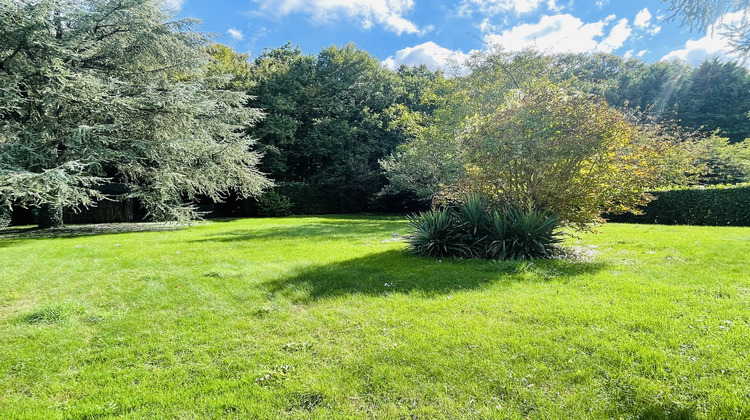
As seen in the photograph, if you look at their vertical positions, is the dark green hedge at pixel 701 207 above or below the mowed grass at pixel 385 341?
A: above

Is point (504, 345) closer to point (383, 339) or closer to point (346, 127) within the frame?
point (383, 339)

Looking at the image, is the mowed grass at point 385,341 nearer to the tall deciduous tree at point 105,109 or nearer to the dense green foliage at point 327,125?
the tall deciduous tree at point 105,109

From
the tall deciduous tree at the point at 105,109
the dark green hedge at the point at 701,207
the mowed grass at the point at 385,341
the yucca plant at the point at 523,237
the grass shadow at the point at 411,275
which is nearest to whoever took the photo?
the mowed grass at the point at 385,341

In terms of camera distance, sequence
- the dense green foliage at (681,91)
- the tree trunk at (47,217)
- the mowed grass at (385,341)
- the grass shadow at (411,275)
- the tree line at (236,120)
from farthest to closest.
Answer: the dense green foliage at (681,91), the tree trunk at (47,217), the tree line at (236,120), the grass shadow at (411,275), the mowed grass at (385,341)

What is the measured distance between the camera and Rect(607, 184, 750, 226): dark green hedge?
11.8 meters

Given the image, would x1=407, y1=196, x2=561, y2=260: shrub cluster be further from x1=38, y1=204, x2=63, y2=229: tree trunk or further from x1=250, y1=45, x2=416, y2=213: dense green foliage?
x1=250, y1=45, x2=416, y2=213: dense green foliage

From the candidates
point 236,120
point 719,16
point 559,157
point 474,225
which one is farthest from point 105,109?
point 719,16

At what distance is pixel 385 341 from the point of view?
3.08m

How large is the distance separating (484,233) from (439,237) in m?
0.94

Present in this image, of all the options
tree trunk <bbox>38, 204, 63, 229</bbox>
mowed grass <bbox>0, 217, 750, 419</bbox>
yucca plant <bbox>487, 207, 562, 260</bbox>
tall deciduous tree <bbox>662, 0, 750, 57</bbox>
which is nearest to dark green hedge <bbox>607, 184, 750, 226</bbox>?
mowed grass <bbox>0, 217, 750, 419</bbox>

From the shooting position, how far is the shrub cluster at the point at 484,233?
6.63m

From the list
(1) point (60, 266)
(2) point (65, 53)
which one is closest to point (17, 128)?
(2) point (65, 53)

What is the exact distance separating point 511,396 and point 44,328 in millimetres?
4323

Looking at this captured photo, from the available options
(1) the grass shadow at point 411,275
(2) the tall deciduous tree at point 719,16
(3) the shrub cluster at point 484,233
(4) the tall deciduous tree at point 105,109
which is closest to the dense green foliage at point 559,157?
(3) the shrub cluster at point 484,233
